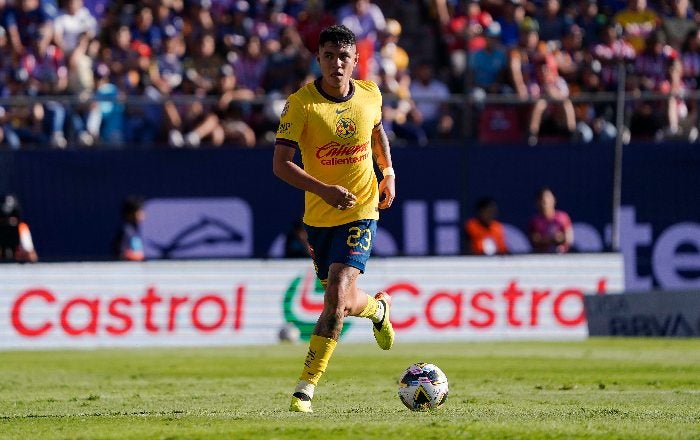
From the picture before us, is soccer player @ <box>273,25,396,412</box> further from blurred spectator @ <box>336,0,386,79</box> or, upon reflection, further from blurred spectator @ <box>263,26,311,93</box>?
blurred spectator @ <box>336,0,386,79</box>

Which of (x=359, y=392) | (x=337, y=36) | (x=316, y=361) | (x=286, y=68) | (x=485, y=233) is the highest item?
(x=337, y=36)

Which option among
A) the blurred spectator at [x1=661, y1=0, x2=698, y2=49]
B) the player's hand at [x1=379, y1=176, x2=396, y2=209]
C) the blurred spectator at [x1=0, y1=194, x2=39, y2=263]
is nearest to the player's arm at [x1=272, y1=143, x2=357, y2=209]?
the player's hand at [x1=379, y1=176, x2=396, y2=209]

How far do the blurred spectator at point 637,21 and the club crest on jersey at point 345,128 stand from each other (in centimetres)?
1469

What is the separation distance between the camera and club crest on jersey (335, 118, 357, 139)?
937cm

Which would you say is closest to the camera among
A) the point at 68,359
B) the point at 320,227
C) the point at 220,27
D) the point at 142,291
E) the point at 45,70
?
the point at 320,227

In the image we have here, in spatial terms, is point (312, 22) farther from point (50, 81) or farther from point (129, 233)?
point (129, 233)

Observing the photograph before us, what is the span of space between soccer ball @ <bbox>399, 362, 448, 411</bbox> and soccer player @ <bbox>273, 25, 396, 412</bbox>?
55cm

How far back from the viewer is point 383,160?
9.91 metres

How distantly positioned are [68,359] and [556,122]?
815 centimetres

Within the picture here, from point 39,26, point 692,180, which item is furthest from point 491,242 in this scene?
point 39,26

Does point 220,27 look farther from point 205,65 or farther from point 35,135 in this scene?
point 35,135

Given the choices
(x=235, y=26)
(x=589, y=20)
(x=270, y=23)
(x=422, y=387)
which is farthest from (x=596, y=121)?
(x=422, y=387)

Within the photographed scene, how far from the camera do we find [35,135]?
65.8 ft

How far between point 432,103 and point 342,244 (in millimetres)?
11287
